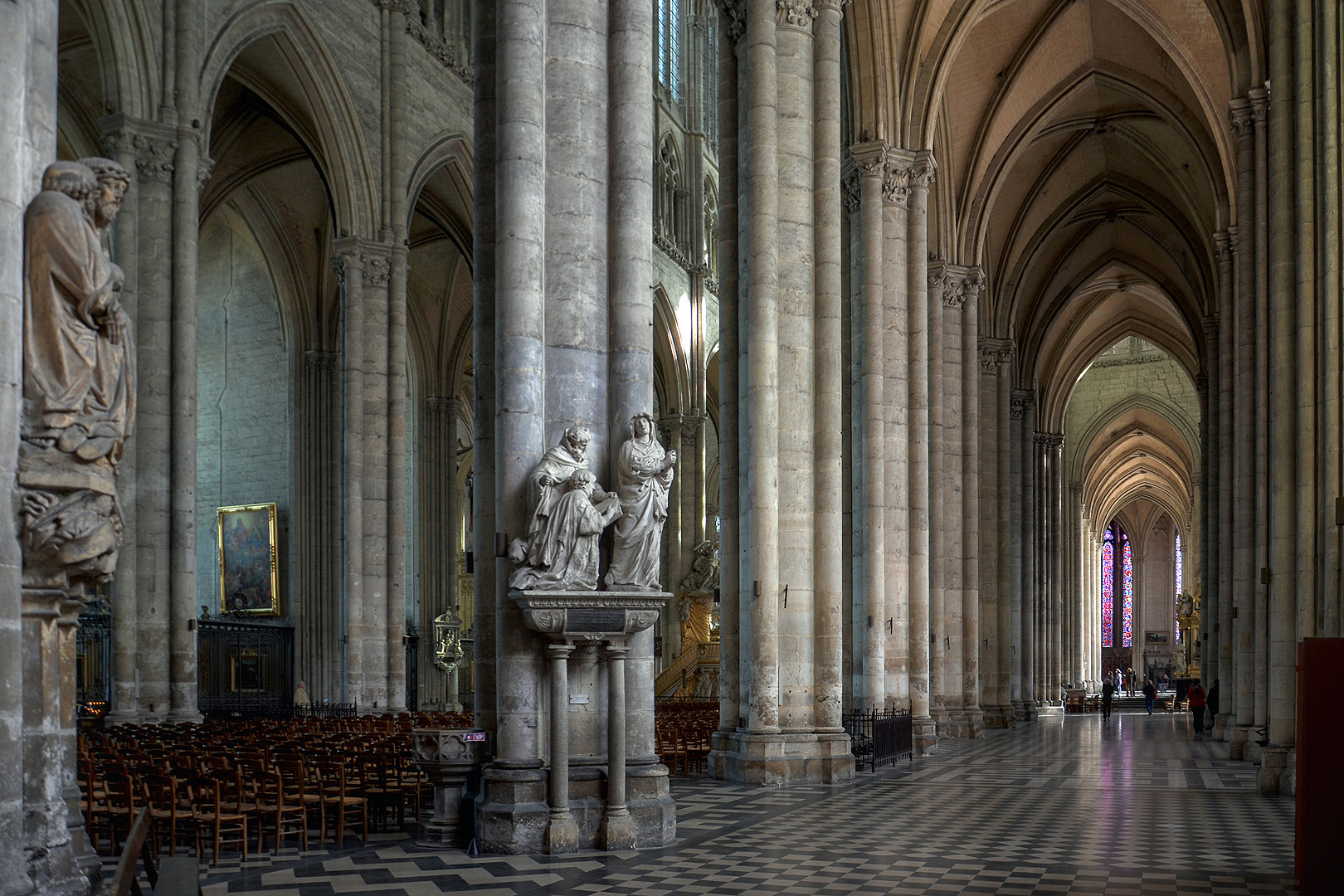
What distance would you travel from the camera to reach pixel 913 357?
2786 cm

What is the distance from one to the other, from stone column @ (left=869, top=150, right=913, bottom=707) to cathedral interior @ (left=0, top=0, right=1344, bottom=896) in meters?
0.12

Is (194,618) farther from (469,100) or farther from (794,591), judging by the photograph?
(469,100)

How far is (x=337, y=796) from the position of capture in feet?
39.6

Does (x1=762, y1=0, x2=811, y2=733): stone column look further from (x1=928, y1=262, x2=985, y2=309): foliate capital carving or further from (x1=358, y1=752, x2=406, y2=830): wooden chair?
(x1=928, y1=262, x2=985, y2=309): foliate capital carving

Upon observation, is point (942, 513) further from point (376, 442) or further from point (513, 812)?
point (513, 812)

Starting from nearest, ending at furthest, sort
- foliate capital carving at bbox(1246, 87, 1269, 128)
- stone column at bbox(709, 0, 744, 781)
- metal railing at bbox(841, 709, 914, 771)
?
stone column at bbox(709, 0, 744, 781), metal railing at bbox(841, 709, 914, 771), foliate capital carving at bbox(1246, 87, 1269, 128)

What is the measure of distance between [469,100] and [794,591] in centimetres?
1985

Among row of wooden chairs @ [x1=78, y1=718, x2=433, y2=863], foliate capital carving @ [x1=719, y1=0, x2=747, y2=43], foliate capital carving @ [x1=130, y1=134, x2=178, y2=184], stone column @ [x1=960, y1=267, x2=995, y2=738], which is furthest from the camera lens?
stone column @ [x1=960, y1=267, x2=995, y2=738]

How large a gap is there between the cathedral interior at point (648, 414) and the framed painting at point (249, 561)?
8.0 inches

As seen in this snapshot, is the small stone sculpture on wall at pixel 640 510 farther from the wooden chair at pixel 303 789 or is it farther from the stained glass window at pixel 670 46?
the stained glass window at pixel 670 46

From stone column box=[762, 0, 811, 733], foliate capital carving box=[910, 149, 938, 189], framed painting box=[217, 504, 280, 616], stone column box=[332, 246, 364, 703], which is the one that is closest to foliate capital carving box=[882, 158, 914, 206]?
foliate capital carving box=[910, 149, 938, 189]

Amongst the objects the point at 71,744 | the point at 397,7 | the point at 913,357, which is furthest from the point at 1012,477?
the point at 71,744

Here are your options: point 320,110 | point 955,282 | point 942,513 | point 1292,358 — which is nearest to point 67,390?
point 1292,358

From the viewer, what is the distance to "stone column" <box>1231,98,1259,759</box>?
23.5m
